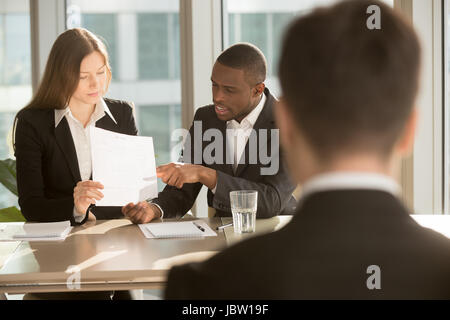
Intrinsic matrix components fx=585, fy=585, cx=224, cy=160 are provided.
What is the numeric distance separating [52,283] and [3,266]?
199 mm

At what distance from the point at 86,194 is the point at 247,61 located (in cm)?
93

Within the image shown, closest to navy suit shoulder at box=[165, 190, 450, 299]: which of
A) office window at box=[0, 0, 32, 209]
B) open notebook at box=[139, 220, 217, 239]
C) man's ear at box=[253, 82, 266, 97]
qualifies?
open notebook at box=[139, 220, 217, 239]

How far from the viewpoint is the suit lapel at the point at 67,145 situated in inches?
99.9

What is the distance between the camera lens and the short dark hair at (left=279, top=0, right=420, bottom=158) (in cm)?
59

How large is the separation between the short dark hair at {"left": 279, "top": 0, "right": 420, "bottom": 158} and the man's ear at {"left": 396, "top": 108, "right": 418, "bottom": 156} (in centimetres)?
2

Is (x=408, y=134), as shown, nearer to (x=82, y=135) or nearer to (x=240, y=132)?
(x=240, y=132)

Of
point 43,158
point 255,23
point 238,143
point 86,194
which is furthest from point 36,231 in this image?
point 255,23

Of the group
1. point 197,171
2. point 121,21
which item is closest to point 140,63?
point 121,21

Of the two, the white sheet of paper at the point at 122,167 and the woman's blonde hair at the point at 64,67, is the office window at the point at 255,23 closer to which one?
the woman's blonde hair at the point at 64,67

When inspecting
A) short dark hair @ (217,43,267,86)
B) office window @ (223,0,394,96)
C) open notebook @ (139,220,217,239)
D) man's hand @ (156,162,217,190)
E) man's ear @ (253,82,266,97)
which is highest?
office window @ (223,0,394,96)

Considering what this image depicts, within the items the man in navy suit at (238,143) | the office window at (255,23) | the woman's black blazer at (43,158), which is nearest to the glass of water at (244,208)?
the man in navy suit at (238,143)

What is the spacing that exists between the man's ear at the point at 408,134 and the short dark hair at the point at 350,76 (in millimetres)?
18

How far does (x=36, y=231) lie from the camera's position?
6.95ft

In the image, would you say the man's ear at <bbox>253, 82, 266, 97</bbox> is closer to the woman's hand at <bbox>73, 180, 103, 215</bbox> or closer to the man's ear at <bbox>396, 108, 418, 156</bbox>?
the woman's hand at <bbox>73, 180, 103, 215</bbox>
